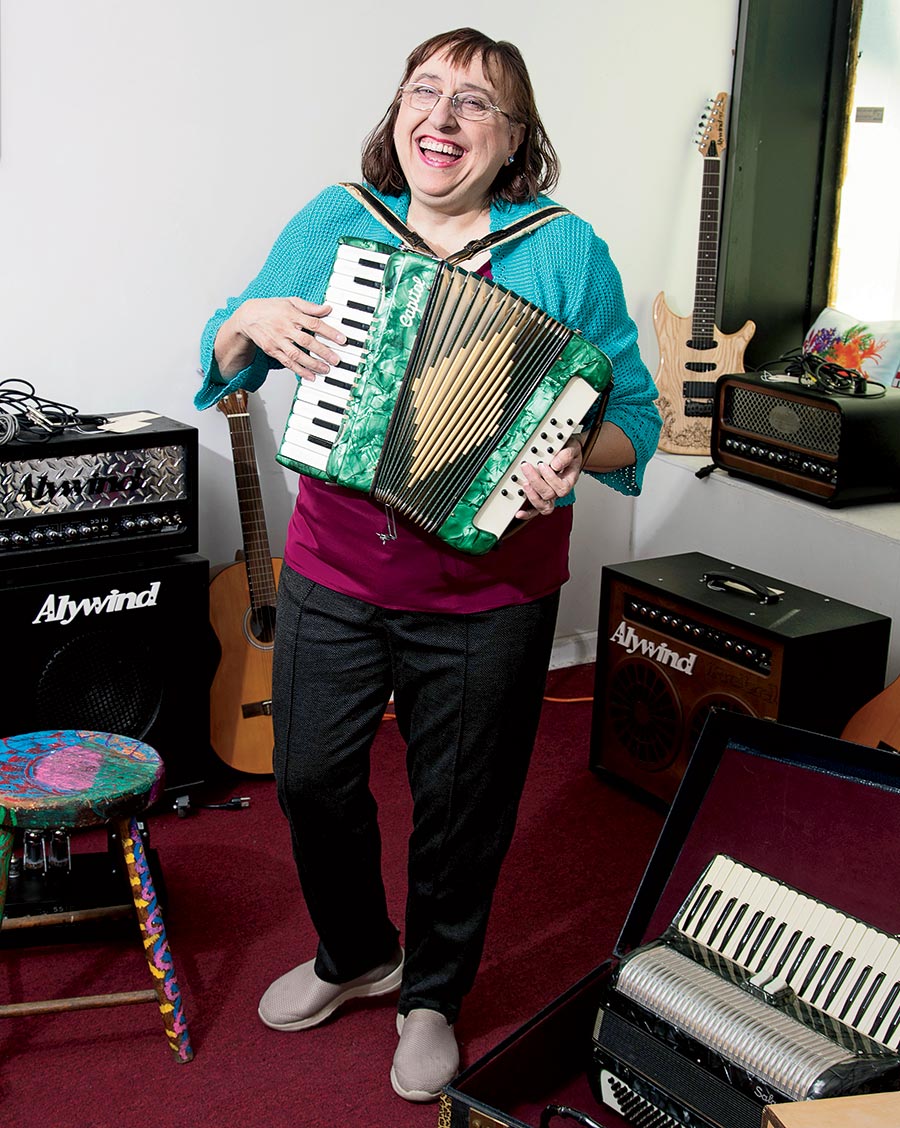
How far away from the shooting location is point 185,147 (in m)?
2.80

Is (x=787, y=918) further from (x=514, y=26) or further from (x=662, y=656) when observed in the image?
(x=514, y=26)

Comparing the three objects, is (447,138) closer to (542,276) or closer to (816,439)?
(542,276)

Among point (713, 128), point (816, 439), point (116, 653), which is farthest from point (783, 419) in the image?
point (116, 653)

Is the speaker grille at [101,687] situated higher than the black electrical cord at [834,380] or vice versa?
the black electrical cord at [834,380]

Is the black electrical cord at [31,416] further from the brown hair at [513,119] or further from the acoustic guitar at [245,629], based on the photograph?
the brown hair at [513,119]

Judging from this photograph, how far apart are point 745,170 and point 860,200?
0.39 metres

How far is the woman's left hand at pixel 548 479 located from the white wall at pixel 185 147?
1.53 meters

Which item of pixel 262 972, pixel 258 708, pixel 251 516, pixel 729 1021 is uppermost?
pixel 251 516

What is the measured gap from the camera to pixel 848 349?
344 cm

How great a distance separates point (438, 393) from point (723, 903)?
79 cm

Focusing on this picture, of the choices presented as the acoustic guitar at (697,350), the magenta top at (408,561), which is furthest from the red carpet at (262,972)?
Result: the acoustic guitar at (697,350)

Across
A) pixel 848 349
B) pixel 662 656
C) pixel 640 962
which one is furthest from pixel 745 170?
pixel 640 962

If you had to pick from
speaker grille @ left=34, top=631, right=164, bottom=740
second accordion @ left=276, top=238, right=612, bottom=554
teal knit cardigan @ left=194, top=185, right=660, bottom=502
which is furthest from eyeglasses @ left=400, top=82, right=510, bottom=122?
speaker grille @ left=34, top=631, right=164, bottom=740

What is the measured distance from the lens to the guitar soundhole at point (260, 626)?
291 cm
